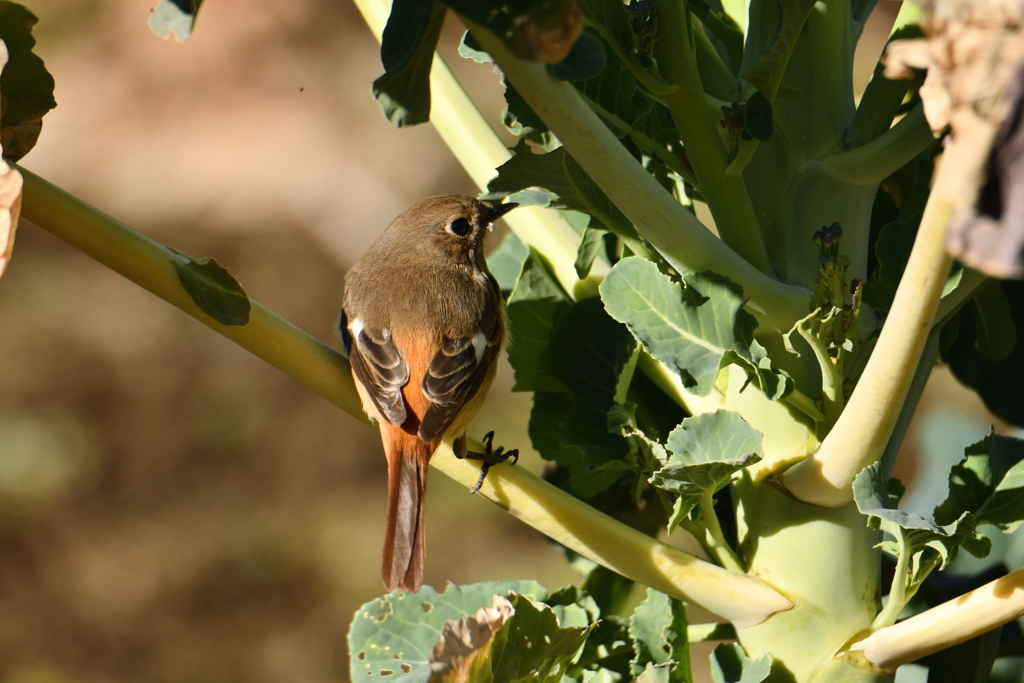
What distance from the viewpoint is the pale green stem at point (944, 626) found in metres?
1.17

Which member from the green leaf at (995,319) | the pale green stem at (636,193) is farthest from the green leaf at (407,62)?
the green leaf at (995,319)

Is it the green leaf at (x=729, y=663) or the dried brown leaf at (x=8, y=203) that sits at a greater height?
the dried brown leaf at (x=8, y=203)

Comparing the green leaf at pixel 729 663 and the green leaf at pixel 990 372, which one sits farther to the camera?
the green leaf at pixel 990 372

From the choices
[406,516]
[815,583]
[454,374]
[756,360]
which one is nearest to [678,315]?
[756,360]

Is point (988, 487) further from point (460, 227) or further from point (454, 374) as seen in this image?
point (460, 227)

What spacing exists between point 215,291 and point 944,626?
41.2 inches

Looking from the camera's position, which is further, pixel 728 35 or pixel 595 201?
pixel 728 35

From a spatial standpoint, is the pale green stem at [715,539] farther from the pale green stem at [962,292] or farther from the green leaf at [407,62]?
the green leaf at [407,62]

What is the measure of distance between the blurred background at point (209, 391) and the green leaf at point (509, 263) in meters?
2.44

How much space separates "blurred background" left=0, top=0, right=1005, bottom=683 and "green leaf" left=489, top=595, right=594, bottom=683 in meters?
3.10

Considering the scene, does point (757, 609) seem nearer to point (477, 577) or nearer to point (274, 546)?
point (477, 577)

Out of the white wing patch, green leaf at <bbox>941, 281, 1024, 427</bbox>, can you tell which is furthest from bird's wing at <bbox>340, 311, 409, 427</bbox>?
green leaf at <bbox>941, 281, 1024, 427</bbox>

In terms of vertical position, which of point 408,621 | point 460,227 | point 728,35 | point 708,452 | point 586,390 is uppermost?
point 460,227

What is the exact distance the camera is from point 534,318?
165cm
